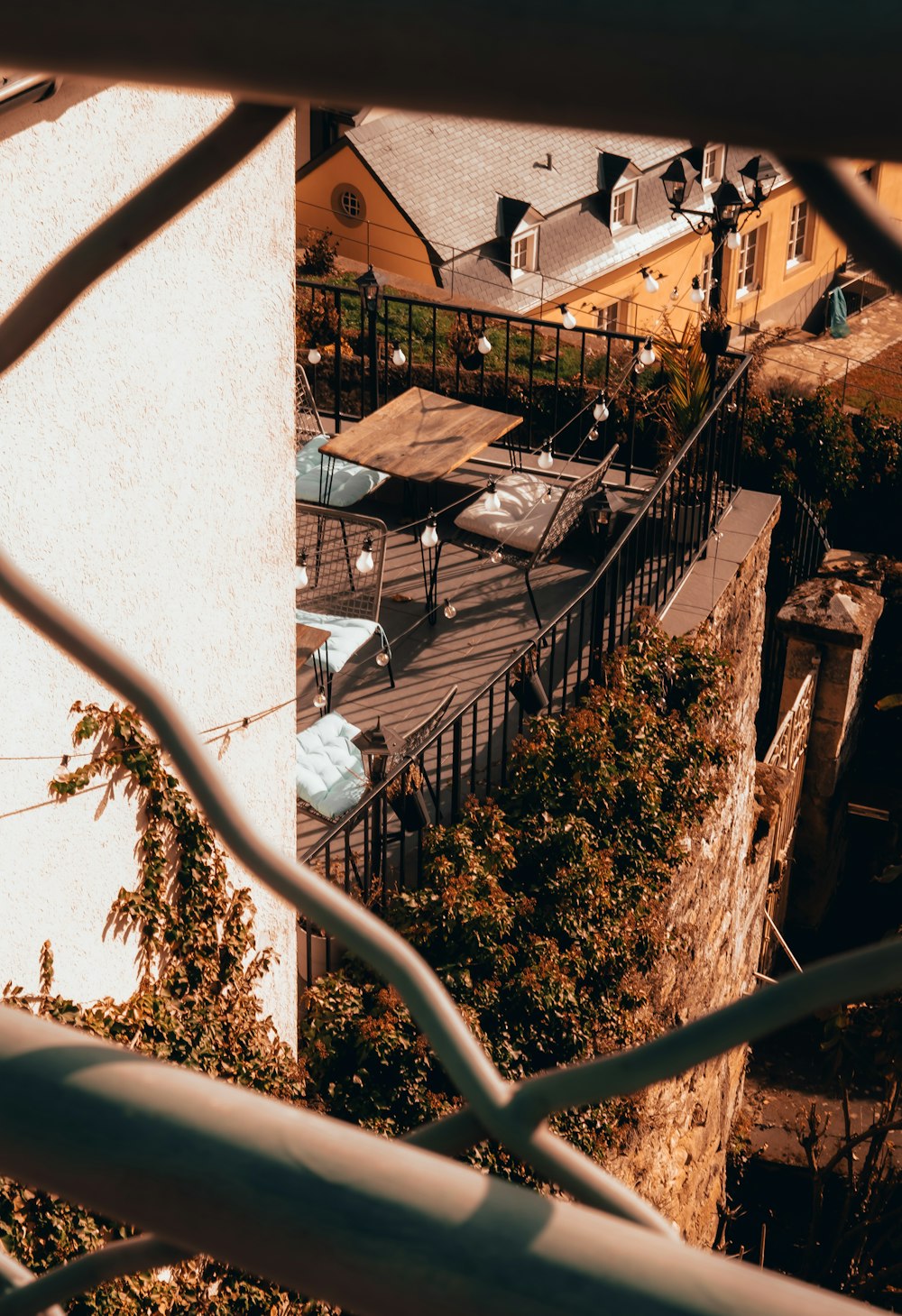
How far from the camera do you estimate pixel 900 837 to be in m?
10.9

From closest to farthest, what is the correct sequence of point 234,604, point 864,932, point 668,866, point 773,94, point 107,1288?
point 773,94, point 107,1288, point 234,604, point 668,866, point 864,932

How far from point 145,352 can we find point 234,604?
1.05 metres

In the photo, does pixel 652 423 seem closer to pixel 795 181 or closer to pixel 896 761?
pixel 896 761

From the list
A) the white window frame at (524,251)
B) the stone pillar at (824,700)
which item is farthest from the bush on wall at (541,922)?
the white window frame at (524,251)

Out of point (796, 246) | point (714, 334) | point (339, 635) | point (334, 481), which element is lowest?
point (339, 635)

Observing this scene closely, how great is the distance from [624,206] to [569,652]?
99.5ft

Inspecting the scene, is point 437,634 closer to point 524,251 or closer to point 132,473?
point 132,473

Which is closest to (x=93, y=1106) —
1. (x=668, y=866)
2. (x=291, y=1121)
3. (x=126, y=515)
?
(x=291, y=1121)

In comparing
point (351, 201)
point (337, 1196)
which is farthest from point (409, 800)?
point (351, 201)

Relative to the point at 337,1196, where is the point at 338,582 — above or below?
below

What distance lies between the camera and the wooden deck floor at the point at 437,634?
7.96 metres

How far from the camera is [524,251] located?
110 ft

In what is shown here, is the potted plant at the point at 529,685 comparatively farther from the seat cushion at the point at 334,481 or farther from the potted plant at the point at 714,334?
the potted plant at the point at 714,334

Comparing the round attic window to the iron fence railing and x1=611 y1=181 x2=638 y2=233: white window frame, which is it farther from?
the iron fence railing
